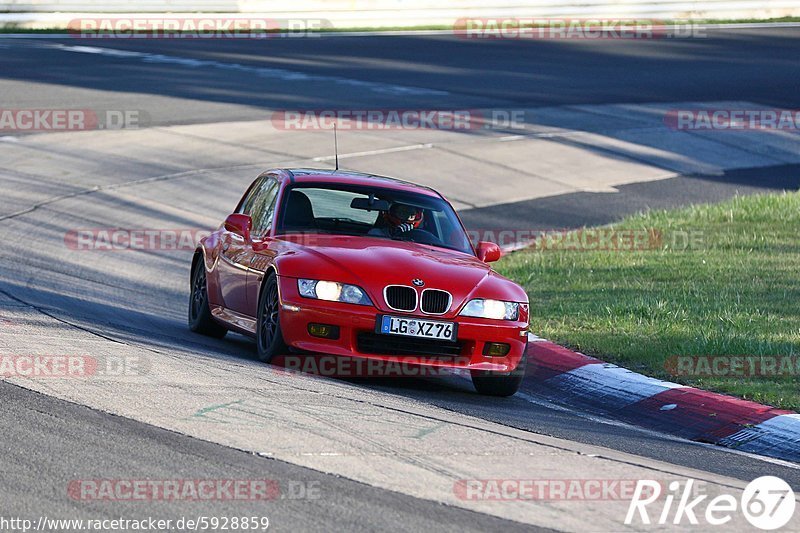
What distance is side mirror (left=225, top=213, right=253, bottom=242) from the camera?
1051cm

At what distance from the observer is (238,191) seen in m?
19.0

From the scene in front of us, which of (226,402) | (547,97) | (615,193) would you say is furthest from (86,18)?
(226,402)

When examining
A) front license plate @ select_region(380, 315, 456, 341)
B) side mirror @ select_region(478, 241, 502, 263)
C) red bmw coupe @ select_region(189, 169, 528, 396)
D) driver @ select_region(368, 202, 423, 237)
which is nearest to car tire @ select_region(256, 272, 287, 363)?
red bmw coupe @ select_region(189, 169, 528, 396)

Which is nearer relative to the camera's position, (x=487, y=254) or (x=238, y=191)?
(x=487, y=254)

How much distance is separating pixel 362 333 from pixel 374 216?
1.75m

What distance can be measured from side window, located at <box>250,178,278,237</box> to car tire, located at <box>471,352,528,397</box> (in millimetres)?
2122

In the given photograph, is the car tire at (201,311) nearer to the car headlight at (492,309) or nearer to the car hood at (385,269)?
the car hood at (385,269)

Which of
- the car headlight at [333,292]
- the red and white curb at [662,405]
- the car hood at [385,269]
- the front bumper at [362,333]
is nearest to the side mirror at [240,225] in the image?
the car hood at [385,269]

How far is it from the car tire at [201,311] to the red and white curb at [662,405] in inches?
101

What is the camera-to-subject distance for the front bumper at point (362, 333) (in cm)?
891

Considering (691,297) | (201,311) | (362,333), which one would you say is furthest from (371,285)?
(691,297)

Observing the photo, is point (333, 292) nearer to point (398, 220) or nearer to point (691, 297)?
point (398, 220)

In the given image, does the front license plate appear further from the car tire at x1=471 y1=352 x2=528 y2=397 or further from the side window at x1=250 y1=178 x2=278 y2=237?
the side window at x1=250 y1=178 x2=278 y2=237

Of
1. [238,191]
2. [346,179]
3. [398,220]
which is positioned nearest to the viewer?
[398,220]
